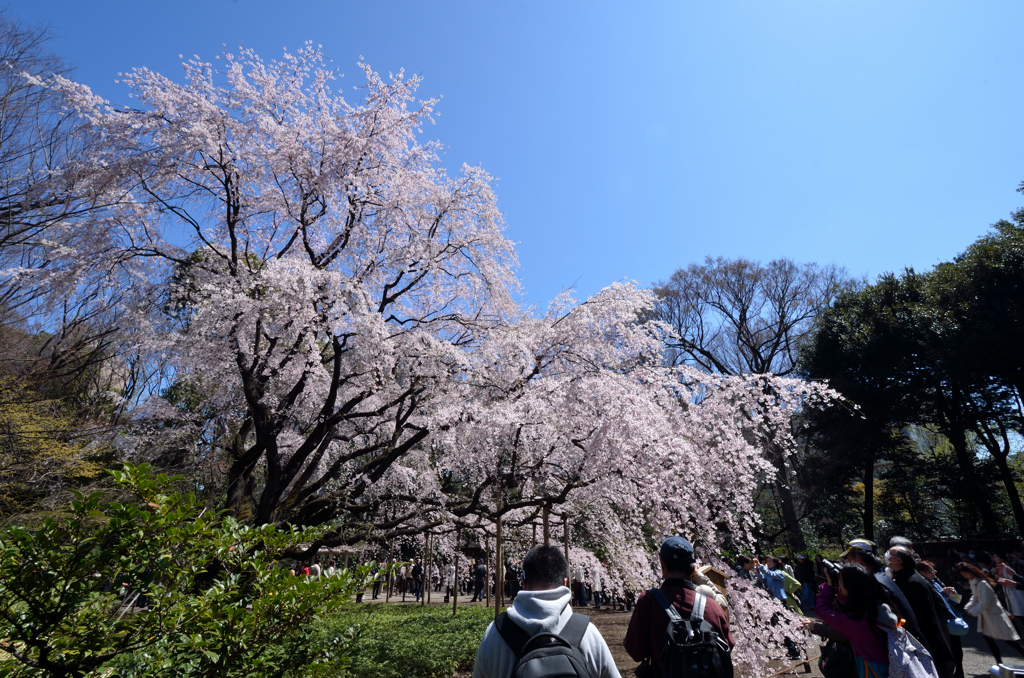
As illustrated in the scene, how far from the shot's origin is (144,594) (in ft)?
6.57

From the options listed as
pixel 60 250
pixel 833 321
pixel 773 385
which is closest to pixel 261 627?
pixel 60 250

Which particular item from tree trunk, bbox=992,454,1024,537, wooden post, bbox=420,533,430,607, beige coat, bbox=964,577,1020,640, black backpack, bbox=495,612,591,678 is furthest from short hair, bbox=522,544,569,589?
tree trunk, bbox=992,454,1024,537

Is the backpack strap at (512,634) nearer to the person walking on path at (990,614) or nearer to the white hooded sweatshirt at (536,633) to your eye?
the white hooded sweatshirt at (536,633)

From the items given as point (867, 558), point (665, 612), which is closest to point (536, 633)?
point (665, 612)

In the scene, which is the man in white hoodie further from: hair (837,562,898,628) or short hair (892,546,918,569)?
short hair (892,546,918,569)

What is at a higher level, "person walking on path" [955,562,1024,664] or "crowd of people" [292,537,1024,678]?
"crowd of people" [292,537,1024,678]

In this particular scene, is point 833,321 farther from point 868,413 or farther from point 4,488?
point 4,488

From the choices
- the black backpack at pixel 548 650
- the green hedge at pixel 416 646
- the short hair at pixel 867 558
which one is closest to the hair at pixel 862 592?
the short hair at pixel 867 558

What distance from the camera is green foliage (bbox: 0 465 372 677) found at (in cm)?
179

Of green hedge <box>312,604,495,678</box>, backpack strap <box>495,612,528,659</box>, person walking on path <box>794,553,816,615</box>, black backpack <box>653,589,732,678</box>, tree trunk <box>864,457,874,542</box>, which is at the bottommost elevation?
green hedge <box>312,604,495,678</box>

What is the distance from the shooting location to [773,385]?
7941 mm

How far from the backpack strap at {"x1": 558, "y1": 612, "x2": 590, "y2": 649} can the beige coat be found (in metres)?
7.64

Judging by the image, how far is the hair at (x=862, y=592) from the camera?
3006 millimetres

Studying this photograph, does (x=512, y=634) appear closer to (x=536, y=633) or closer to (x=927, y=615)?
(x=536, y=633)
